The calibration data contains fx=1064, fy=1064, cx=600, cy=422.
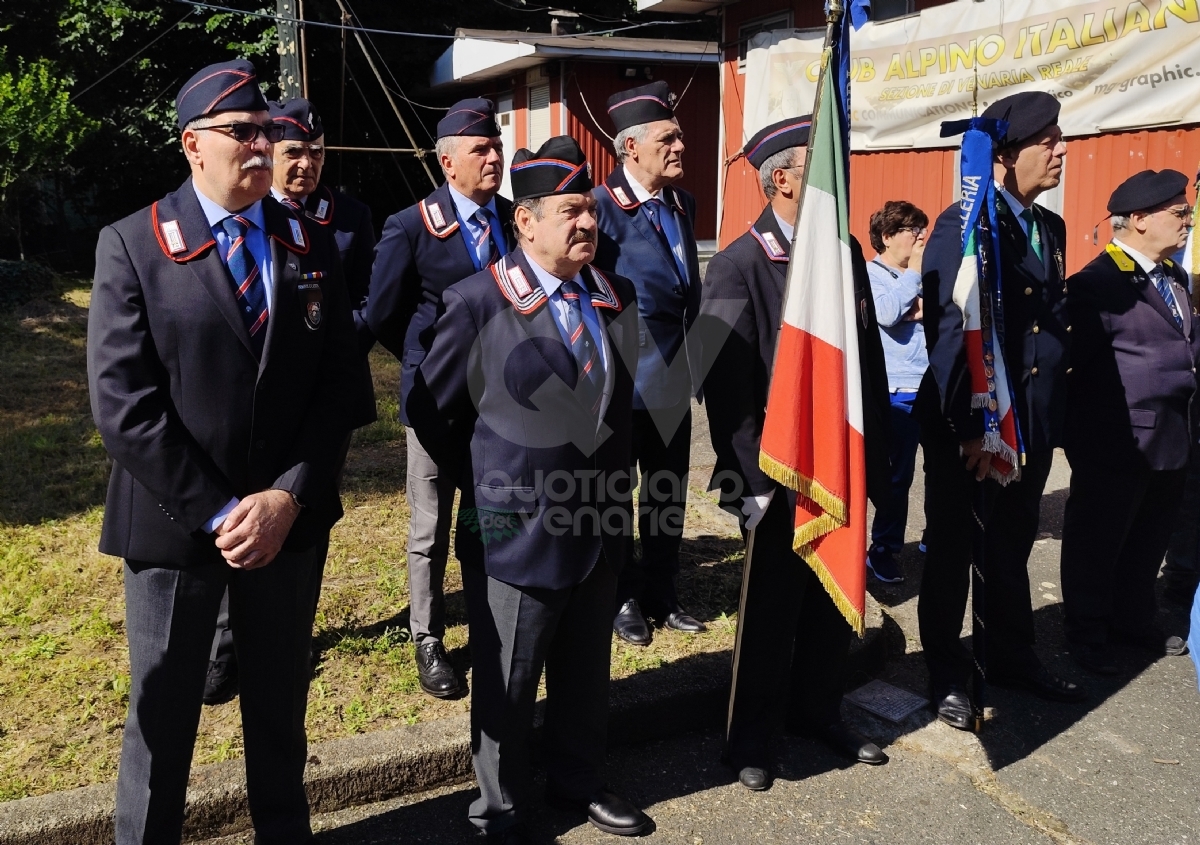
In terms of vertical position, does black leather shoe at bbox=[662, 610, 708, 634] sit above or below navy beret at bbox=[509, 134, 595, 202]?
below

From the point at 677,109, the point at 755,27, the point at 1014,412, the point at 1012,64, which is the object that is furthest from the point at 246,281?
the point at 677,109

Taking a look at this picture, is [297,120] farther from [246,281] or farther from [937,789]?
[937,789]

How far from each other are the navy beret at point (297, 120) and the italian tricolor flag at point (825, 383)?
1923 mm

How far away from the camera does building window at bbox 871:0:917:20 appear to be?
356 inches

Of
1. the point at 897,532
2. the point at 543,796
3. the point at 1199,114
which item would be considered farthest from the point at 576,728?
the point at 1199,114

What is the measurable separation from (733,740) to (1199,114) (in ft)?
17.8

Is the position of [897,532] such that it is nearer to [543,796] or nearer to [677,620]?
[677,620]

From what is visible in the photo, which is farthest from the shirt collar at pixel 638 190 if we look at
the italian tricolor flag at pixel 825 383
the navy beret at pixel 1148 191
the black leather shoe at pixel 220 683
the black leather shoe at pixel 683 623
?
the black leather shoe at pixel 220 683

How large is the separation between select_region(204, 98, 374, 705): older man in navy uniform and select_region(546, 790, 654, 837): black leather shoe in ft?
4.31

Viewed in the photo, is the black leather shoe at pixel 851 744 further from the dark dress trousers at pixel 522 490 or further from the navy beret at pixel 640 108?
the navy beret at pixel 640 108

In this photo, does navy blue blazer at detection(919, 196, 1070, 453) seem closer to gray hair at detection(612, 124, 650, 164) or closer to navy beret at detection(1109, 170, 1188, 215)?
navy beret at detection(1109, 170, 1188, 215)

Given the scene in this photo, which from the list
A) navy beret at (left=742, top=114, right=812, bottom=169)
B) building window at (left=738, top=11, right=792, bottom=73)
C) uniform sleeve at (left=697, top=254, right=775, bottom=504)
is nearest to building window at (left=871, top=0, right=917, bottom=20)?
building window at (left=738, top=11, right=792, bottom=73)

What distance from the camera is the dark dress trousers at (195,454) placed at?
2.56 m

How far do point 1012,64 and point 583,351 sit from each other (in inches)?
241
